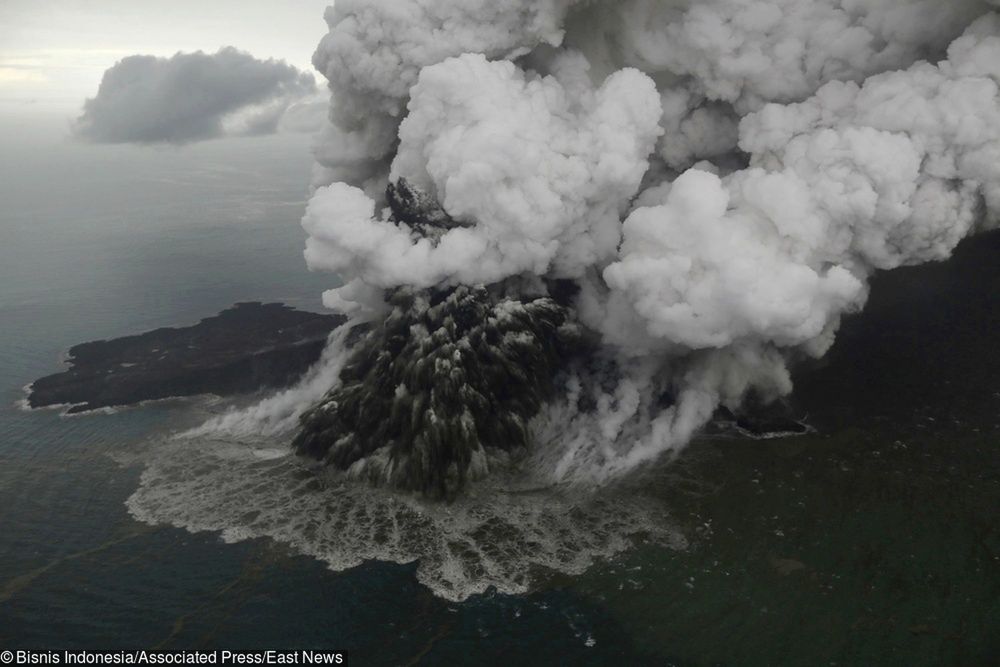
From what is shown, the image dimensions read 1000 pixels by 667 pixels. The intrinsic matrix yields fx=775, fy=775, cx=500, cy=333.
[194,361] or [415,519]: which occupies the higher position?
[194,361]

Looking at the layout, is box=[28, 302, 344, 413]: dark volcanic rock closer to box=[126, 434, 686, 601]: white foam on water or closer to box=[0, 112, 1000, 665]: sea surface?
box=[0, 112, 1000, 665]: sea surface

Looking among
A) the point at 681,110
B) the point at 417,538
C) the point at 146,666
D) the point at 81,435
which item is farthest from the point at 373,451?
the point at 681,110

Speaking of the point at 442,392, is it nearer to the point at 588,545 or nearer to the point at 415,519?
the point at 415,519

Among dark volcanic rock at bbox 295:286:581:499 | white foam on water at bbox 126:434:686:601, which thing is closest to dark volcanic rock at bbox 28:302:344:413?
white foam on water at bbox 126:434:686:601

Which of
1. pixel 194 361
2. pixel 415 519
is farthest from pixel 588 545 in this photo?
pixel 194 361

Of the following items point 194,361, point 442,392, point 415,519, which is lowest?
point 415,519

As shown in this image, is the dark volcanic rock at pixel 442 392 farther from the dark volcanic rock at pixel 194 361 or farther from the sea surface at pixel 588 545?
the dark volcanic rock at pixel 194 361
